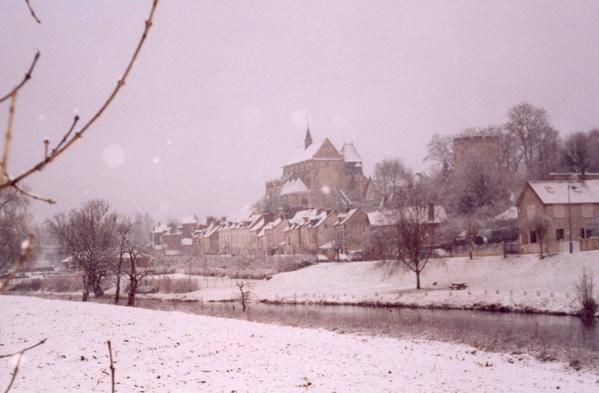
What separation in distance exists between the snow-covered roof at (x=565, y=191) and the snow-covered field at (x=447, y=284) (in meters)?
8.10

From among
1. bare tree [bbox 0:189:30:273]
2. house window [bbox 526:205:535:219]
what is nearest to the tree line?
bare tree [bbox 0:189:30:273]

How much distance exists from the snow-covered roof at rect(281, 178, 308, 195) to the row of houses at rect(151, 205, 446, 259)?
9.53m

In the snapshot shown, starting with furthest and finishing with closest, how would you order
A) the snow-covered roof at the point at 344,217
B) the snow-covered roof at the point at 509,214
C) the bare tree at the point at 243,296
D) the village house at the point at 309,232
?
the village house at the point at 309,232, the snow-covered roof at the point at 344,217, the snow-covered roof at the point at 509,214, the bare tree at the point at 243,296

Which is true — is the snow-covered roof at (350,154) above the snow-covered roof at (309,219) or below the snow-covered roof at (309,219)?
above

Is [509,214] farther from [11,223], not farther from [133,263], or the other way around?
[11,223]

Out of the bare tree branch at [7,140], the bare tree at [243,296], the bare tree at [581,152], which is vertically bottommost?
the bare tree at [243,296]

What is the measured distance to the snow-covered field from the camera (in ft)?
122

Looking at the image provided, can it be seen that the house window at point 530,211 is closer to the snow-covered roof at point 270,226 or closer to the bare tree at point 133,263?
the bare tree at point 133,263

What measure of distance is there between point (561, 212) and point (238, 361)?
1638 inches

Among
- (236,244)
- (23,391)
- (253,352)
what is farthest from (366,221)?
(23,391)

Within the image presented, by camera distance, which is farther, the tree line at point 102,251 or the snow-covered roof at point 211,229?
the snow-covered roof at point 211,229

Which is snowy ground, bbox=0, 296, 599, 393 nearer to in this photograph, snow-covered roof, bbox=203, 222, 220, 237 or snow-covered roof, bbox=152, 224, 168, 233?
snow-covered roof, bbox=203, 222, 220, 237

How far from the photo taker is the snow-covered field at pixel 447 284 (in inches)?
1468

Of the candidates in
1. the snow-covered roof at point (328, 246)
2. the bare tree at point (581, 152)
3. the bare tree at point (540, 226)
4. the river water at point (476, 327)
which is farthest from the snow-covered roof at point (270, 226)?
the river water at point (476, 327)
